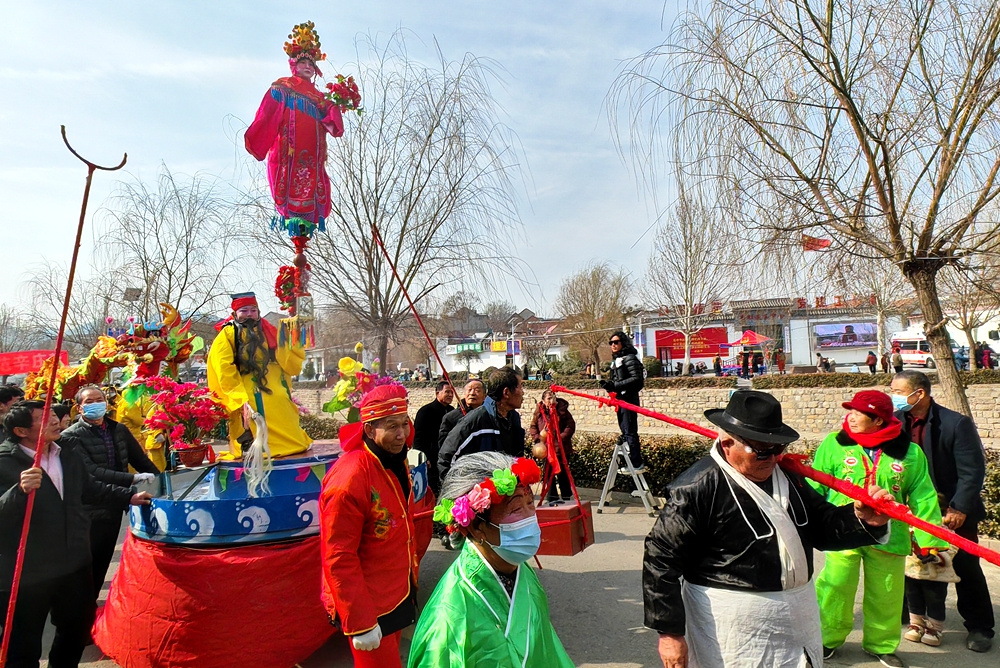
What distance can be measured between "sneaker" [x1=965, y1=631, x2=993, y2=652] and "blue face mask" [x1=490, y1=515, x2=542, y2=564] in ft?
10.8

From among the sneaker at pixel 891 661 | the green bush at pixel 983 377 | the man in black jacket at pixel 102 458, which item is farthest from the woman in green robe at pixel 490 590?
the green bush at pixel 983 377

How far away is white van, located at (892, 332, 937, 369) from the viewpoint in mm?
30934

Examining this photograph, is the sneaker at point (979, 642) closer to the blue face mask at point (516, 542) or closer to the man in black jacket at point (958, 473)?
the man in black jacket at point (958, 473)

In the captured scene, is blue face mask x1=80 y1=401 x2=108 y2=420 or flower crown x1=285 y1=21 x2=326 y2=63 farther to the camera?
flower crown x1=285 y1=21 x2=326 y2=63

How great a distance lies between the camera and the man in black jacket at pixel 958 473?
398 cm

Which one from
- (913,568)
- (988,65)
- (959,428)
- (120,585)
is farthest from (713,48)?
(120,585)

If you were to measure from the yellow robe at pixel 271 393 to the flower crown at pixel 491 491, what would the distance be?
2.60 m

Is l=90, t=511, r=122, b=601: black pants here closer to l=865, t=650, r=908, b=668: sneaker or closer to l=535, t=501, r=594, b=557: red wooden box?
l=535, t=501, r=594, b=557: red wooden box

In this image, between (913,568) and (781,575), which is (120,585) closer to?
(781,575)

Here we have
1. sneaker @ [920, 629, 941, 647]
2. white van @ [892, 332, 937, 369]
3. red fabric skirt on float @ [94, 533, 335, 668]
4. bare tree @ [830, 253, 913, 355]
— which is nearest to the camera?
red fabric skirt on float @ [94, 533, 335, 668]

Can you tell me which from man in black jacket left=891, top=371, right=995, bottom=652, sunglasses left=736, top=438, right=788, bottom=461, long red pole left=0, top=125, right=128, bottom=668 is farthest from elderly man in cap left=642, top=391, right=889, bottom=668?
long red pole left=0, top=125, right=128, bottom=668

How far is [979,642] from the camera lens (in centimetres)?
392

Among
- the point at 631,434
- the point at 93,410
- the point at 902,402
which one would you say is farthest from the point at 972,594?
the point at 93,410

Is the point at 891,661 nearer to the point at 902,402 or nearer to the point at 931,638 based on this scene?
the point at 931,638
